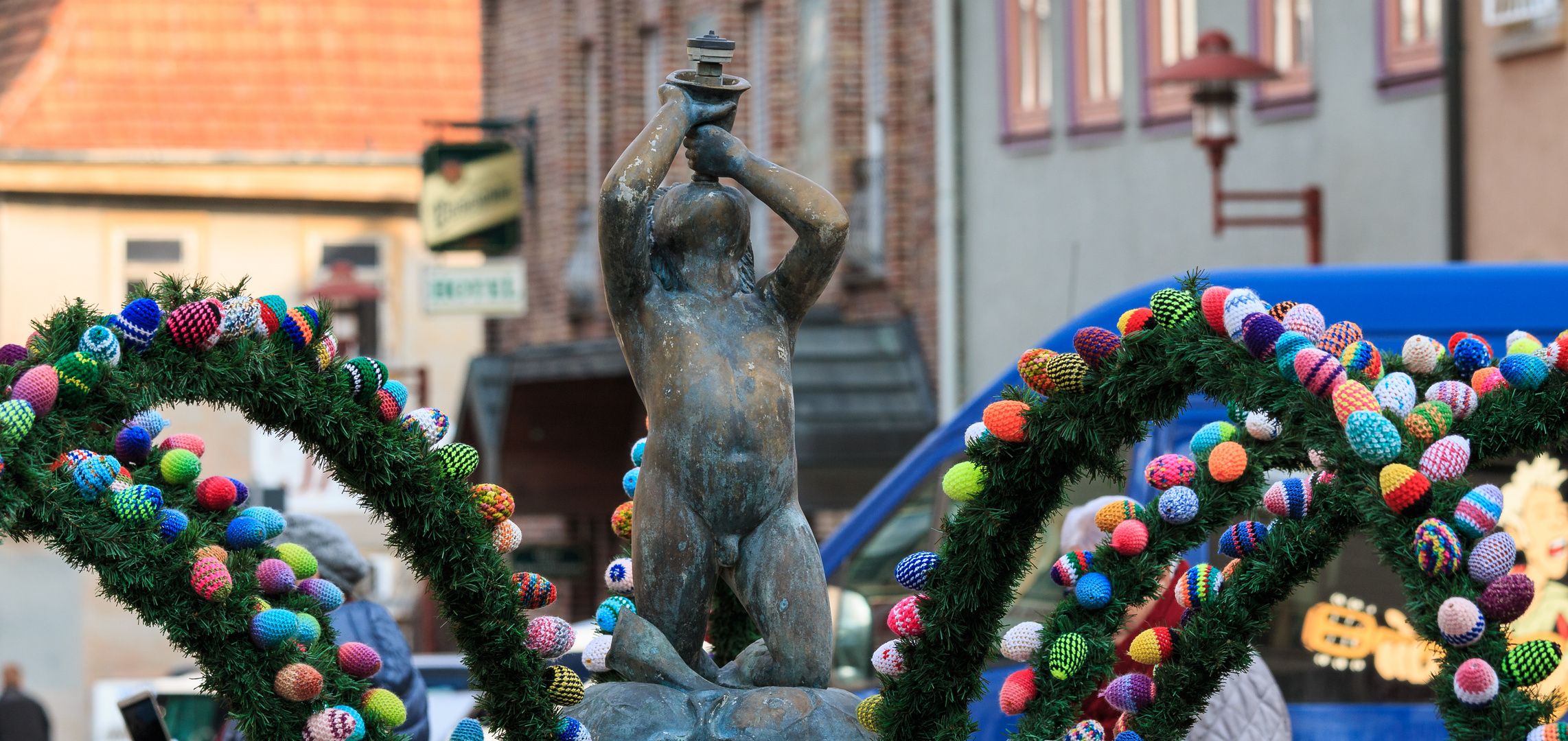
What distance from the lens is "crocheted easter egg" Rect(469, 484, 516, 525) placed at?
3629 mm

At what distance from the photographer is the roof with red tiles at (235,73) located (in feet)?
79.0

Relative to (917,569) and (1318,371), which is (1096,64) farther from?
(1318,371)

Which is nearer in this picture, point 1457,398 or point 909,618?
point 1457,398

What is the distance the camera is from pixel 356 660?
3482 millimetres

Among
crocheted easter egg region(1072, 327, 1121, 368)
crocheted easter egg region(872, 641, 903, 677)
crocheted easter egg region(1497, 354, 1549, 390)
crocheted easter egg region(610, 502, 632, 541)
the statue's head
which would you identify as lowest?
crocheted easter egg region(872, 641, 903, 677)

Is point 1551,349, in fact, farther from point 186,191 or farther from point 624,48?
point 186,191

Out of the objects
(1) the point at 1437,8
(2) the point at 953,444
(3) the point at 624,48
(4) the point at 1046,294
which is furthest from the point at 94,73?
(2) the point at 953,444

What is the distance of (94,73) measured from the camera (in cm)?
2455

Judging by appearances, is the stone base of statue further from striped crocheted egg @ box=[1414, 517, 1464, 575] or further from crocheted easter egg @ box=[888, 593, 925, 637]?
striped crocheted egg @ box=[1414, 517, 1464, 575]

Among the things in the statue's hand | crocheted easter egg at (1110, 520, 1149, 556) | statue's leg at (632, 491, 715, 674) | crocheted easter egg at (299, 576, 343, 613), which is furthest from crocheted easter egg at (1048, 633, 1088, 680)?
crocheted easter egg at (299, 576, 343, 613)

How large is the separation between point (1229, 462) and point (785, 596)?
815 mm

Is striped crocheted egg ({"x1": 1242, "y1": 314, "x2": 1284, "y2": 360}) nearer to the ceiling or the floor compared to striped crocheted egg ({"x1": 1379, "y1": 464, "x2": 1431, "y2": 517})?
nearer to the ceiling

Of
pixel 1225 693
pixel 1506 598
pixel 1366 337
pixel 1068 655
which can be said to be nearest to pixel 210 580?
pixel 1068 655

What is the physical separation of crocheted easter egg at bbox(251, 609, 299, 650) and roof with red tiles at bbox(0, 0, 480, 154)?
67.5 ft
